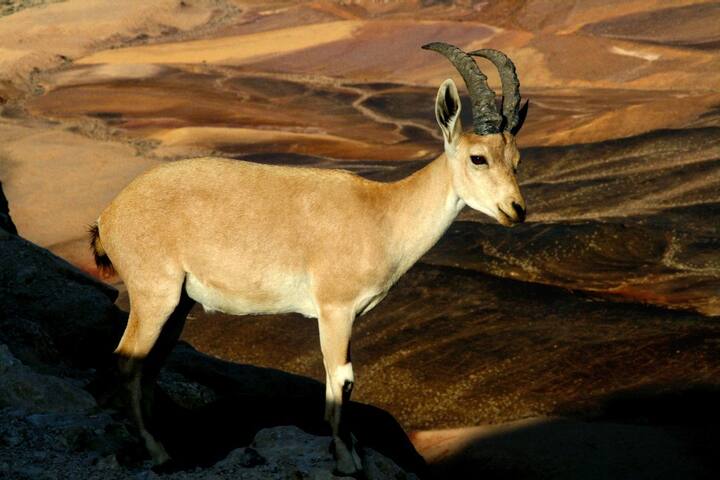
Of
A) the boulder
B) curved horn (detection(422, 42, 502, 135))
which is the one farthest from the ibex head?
the boulder

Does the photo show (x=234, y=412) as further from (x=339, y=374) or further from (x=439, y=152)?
(x=439, y=152)

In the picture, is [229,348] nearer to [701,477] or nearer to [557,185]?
[701,477]

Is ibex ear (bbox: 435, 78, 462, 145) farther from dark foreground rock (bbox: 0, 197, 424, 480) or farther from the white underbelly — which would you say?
dark foreground rock (bbox: 0, 197, 424, 480)

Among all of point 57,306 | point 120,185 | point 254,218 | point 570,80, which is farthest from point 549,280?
point 570,80

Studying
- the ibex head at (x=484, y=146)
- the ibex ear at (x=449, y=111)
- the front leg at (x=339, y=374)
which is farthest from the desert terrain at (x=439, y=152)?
the ibex ear at (x=449, y=111)

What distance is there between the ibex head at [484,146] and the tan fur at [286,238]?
0.01m

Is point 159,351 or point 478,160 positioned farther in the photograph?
point 159,351

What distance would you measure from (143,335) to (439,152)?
28.7m

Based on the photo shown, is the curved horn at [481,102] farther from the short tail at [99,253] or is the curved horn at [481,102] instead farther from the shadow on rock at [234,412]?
the short tail at [99,253]

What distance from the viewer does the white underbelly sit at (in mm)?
9367

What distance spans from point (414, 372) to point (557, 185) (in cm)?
1195

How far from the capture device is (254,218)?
373 inches

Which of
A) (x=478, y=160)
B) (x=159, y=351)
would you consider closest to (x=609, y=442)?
(x=478, y=160)

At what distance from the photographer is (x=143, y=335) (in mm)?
9336
